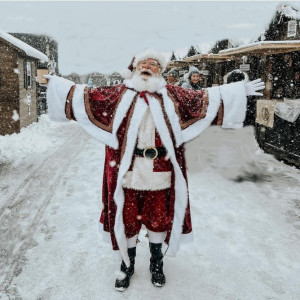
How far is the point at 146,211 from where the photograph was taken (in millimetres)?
2771

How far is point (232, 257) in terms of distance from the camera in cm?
329

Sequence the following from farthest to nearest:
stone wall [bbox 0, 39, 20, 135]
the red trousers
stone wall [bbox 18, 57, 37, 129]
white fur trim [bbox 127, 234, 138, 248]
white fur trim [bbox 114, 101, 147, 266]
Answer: stone wall [bbox 18, 57, 37, 129], stone wall [bbox 0, 39, 20, 135], white fur trim [bbox 127, 234, 138, 248], the red trousers, white fur trim [bbox 114, 101, 147, 266]

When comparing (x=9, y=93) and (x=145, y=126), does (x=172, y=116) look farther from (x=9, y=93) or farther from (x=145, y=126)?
(x=9, y=93)

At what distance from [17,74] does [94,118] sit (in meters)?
9.63

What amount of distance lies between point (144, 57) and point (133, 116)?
0.51 m

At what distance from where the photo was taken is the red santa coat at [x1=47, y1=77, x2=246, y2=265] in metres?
2.61

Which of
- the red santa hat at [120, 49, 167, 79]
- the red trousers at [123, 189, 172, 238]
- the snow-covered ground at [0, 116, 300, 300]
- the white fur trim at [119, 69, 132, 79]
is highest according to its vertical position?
the red santa hat at [120, 49, 167, 79]

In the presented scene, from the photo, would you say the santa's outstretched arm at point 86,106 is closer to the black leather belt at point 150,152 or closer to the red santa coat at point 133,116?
the red santa coat at point 133,116

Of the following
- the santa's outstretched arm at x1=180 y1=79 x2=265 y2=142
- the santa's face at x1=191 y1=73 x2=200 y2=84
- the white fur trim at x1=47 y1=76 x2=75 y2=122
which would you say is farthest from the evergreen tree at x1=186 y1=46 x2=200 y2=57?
the white fur trim at x1=47 y1=76 x2=75 y2=122

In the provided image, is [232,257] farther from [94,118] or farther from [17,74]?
[17,74]

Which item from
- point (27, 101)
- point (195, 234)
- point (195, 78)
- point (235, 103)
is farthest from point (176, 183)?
point (27, 101)

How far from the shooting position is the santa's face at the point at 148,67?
265 centimetres

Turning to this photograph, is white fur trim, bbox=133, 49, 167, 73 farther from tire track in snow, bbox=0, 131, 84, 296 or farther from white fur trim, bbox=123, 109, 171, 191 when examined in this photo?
→ tire track in snow, bbox=0, 131, 84, 296

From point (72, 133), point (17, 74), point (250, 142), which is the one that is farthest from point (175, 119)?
point (17, 74)
